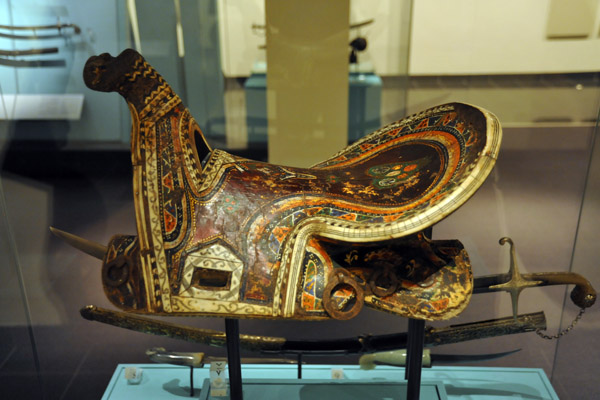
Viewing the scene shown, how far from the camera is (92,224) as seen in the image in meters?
2.31

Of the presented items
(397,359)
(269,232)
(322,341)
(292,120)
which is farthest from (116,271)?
(292,120)

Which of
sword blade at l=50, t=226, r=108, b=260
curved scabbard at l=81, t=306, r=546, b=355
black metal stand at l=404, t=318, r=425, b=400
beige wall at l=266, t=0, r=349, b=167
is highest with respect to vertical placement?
beige wall at l=266, t=0, r=349, b=167

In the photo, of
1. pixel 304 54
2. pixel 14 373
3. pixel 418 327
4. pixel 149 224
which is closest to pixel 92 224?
pixel 14 373

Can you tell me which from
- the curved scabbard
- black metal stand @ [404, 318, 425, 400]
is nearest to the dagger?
the curved scabbard

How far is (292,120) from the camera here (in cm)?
218

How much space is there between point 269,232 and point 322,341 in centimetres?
89

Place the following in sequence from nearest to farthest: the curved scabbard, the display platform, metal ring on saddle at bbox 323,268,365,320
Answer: metal ring on saddle at bbox 323,268,365,320 < the display platform < the curved scabbard

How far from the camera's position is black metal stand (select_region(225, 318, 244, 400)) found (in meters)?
1.39

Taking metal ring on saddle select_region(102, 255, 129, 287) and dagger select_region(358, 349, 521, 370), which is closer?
metal ring on saddle select_region(102, 255, 129, 287)

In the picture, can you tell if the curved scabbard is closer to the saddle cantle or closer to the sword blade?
the sword blade

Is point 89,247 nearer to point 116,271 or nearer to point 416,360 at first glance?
point 116,271

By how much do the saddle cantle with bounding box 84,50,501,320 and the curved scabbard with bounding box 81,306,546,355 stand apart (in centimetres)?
67

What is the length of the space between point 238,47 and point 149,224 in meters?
1.29

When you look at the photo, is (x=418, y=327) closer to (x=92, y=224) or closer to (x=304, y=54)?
(x=304, y=54)
